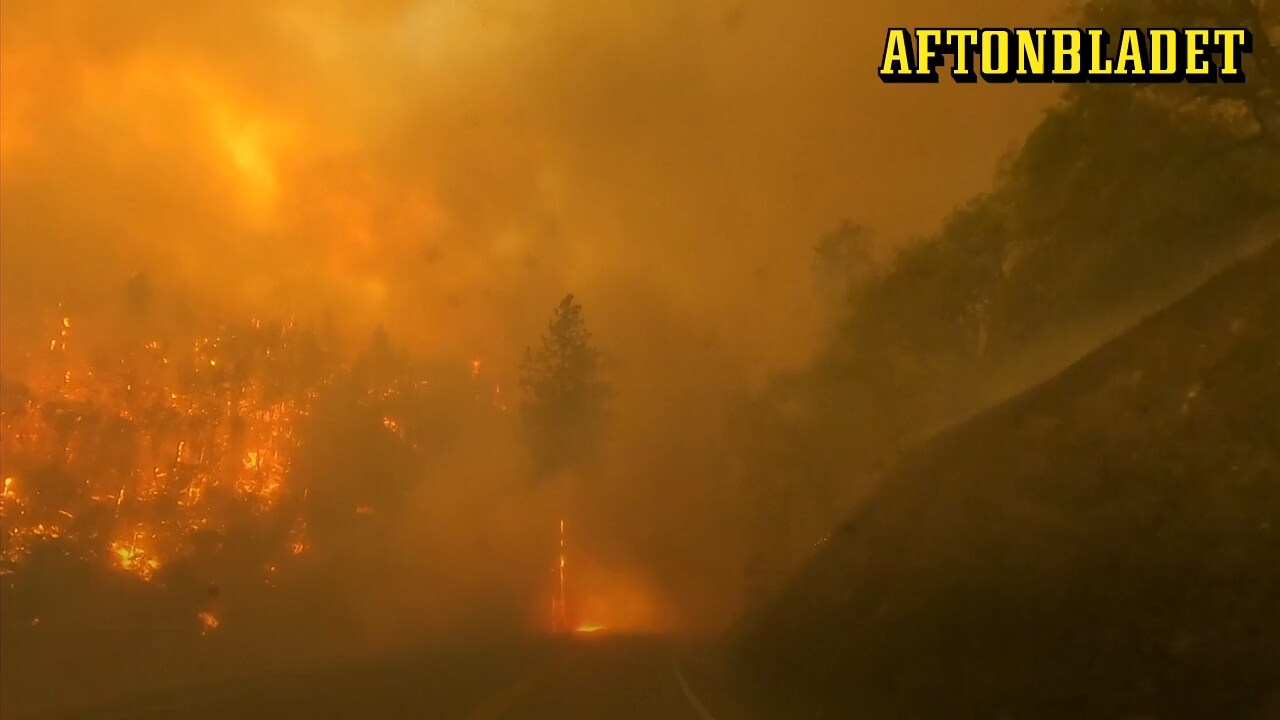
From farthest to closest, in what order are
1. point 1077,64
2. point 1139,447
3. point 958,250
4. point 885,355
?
1. point 885,355
2. point 958,250
3. point 1077,64
4. point 1139,447

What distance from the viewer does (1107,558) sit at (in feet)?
44.2

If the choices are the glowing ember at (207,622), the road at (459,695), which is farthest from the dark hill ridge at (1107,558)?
the glowing ember at (207,622)

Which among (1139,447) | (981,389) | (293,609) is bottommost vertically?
(293,609)

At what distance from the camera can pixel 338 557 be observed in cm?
6625

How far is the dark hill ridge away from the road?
2.74 metres

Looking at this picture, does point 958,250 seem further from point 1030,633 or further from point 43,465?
point 43,465

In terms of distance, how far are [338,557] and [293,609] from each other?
590 inches

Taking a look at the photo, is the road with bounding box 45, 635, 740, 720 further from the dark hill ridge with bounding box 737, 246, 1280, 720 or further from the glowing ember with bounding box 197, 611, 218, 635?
the glowing ember with bounding box 197, 611, 218, 635

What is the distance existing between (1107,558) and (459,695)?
11.4 metres

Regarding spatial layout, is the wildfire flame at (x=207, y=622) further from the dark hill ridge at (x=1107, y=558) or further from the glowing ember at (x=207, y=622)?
the dark hill ridge at (x=1107, y=558)

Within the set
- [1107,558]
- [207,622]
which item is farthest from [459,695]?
[207,622]

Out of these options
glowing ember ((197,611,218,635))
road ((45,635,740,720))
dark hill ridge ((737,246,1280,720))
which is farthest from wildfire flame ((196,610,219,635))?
dark hill ridge ((737,246,1280,720))

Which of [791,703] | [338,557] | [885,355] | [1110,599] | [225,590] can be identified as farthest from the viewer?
[338,557]

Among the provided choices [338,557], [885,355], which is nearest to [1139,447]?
[885,355]
